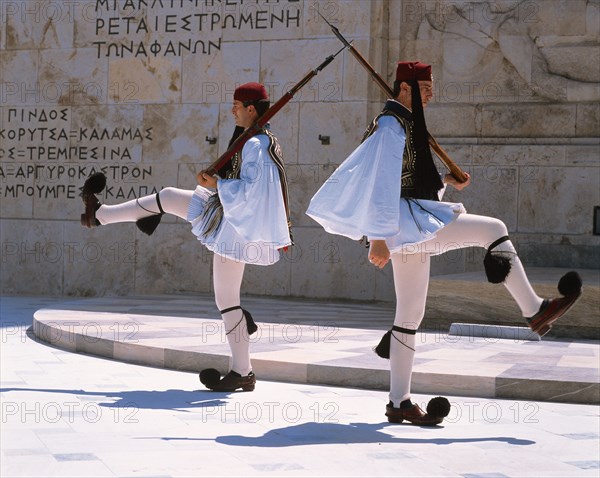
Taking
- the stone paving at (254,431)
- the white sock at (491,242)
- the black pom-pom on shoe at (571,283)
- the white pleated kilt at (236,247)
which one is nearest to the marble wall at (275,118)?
the stone paving at (254,431)

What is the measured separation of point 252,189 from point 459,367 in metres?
1.79

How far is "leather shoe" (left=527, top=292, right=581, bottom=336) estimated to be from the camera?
16.0 ft

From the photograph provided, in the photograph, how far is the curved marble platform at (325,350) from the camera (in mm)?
6316

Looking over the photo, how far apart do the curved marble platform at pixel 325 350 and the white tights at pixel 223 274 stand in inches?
23.6

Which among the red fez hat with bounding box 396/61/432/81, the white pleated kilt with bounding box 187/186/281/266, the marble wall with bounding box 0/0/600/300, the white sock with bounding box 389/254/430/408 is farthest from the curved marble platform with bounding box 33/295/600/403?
the red fez hat with bounding box 396/61/432/81

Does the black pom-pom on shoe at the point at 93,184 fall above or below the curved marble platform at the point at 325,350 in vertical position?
above

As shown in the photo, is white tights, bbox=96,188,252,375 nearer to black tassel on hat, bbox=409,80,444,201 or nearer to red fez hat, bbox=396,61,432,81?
black tassel on hat, bbox=409,80,444,201

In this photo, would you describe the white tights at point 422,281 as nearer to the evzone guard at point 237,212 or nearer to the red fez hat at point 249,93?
the evzone guard at point 237,212

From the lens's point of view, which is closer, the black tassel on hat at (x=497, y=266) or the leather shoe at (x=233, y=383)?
the black tassel on hat at (x=497, y=266)

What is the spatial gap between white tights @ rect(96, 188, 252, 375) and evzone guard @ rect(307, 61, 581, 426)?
3.51ft

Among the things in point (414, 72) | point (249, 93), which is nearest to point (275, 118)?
point (249, 93)

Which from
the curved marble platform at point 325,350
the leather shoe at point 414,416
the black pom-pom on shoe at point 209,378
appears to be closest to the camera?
the leather shoe at point 414,416

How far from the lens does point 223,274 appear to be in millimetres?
6094

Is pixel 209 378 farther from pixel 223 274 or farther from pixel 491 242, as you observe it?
pixel 491 242
